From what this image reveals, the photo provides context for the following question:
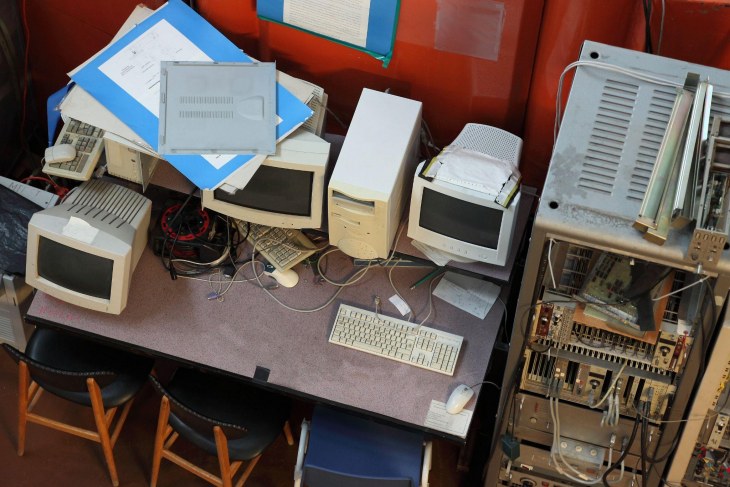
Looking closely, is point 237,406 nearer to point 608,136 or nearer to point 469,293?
point 469,293

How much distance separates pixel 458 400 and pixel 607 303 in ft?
2.14

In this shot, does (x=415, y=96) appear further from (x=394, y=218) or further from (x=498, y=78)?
(x=394, y=218)

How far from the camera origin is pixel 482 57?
301 centimetres

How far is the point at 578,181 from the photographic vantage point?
221 centimetres

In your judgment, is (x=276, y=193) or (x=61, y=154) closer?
(x=276, y=193)

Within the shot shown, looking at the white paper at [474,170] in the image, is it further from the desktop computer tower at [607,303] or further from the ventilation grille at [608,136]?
the ventilation grille at [608,136]

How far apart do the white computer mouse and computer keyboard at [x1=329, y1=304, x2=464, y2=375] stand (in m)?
0.21

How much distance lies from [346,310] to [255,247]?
1.34 ft

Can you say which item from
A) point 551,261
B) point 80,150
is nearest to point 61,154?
point 80,150

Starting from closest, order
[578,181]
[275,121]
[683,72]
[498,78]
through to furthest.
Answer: [578,181] → [683,72] → [275,121] → [498,78]

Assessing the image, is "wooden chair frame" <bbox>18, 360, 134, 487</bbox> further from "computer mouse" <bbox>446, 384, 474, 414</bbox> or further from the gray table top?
"computer mouse" <bbox>446, 384, 474, 414</bbox>

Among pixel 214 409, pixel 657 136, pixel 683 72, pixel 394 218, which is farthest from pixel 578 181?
pixel 214 409

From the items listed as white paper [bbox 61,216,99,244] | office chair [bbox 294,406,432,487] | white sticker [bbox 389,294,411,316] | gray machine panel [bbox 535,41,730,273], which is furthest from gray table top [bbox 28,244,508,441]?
gray machine panel [bbox 535,41,730,273]

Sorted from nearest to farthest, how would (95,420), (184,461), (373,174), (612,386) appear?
(612,386), (373,174), (184,461), (95,420)
